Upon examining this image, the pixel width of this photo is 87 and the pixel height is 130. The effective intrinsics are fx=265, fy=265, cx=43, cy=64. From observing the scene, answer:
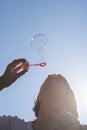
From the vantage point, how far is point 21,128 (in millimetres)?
3119

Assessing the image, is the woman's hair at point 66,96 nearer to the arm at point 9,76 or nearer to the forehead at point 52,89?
the forehead at point 52,89

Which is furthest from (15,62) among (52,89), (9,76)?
(52,89)

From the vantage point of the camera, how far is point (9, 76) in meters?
3.05

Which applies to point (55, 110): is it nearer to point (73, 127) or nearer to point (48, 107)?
point (48, 107)

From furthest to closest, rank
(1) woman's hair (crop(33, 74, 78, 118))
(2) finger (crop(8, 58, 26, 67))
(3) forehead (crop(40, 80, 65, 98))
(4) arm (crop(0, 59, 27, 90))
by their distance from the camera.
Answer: (3) forehead (crop(40, 80, 65, 98)), (1) woman's hair (crop(33, 74, 78, 118)), (2) finger (crop(8, 58, 26, 67)), (4) arm (crop(0, 59, 27, 90))

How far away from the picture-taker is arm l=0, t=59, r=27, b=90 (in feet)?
9.65

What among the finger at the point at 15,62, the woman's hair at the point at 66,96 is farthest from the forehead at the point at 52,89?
the finger at the point at 15,62

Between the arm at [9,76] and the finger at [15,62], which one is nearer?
the arm at [9,76]

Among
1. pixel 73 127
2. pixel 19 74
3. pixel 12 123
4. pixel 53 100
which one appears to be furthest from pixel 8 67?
pixel 73 127

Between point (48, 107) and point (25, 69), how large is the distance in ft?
2.23

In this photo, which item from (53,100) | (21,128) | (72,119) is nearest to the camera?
(72,119)

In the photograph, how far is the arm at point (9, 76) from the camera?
2.94 meters

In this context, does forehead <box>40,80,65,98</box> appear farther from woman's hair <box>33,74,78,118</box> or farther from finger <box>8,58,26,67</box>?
finger <box>8,58,26,67</box>

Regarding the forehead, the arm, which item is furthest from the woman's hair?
the arm
